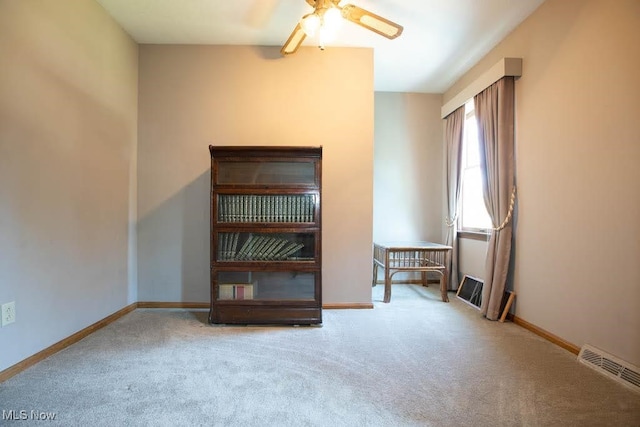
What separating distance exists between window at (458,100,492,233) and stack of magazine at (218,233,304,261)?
85.6 inches

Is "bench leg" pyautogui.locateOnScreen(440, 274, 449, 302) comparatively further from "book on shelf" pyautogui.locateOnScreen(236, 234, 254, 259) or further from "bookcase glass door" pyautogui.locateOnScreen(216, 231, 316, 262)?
"book on shelf" pyautogui.locateOnScreen(236, 234, 254, 259)

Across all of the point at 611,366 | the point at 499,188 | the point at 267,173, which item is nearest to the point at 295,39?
the point at 267,173

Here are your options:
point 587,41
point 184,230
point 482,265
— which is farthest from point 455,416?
point 184,230

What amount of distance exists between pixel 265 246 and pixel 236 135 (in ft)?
4.05

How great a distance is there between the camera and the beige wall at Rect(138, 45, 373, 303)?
3102mm

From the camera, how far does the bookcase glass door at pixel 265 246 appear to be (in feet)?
8.73

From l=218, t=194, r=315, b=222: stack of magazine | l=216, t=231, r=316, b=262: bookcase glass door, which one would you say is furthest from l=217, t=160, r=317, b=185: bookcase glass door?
l=216, t=231, r=316, b=262: bookcase glass door

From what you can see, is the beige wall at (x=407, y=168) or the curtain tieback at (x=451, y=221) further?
the beige wall at (x=407, y=168)

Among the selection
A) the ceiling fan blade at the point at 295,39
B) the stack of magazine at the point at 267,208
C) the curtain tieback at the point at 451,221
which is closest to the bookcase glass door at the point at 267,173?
the stack of magazine at the point at 267,208

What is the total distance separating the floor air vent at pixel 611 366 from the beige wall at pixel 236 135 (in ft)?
5.53

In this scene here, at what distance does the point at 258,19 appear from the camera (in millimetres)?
2678

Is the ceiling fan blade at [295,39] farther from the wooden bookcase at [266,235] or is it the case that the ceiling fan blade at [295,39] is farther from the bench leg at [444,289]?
the bench leg at [444,289]

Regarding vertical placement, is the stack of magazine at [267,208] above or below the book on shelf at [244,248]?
above

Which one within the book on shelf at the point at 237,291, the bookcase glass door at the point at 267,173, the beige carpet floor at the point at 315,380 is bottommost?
the beige carpet floor at the point at 315,380
